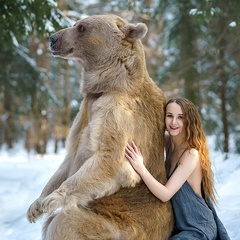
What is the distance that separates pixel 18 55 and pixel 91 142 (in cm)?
821

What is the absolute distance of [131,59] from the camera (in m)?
3.61

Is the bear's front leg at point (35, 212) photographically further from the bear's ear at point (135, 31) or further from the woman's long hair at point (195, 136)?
the bear's ear at point (135, 31)

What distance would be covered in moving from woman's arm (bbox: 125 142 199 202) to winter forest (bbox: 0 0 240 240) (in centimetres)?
101

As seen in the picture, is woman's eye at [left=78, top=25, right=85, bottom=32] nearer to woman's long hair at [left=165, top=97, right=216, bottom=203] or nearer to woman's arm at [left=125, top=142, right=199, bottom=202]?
woman's long hair at [left=165, top=97, right=216, bottom=203]

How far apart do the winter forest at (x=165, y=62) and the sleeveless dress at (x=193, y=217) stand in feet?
2.02

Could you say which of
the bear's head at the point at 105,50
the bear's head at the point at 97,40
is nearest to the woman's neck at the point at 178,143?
the bear's head at the point at 105,50

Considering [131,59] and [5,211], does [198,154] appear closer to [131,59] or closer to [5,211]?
[131,59]

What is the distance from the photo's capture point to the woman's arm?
332cm

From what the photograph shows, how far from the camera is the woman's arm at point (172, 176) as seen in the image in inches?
131

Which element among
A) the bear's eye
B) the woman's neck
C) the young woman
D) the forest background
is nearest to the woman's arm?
the young woman

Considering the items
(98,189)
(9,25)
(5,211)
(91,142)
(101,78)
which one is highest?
(9,25)

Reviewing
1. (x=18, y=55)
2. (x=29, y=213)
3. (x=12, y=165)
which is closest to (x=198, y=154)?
(x=29, y=213)

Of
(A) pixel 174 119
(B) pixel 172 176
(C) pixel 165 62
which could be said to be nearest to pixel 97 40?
(A) pixel 174 119

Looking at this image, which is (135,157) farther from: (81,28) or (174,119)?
(81,28)
